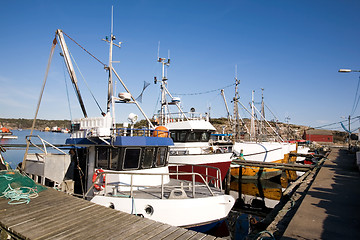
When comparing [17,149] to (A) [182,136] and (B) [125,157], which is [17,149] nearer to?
(B) [125,157]

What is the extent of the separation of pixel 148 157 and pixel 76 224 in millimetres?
4613

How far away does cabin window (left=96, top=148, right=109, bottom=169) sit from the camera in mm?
9578

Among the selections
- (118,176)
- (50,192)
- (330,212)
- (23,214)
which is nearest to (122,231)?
(23,214)

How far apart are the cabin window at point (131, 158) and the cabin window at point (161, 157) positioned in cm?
114

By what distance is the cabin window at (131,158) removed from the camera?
944 centimetres

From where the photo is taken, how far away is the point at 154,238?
5.16 m

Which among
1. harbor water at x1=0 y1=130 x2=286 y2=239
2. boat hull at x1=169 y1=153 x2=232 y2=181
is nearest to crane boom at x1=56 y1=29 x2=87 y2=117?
harbor water at x1=0 y1=130 x2=286 y2=239

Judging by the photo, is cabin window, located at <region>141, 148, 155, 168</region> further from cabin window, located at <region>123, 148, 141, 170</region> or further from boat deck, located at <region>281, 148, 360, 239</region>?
boat deck, located at <region>281, 148, 360, 239</region>

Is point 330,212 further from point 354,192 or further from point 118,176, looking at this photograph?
point 118,176

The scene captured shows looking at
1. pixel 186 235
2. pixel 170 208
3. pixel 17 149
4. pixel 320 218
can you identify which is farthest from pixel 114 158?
pixel 320 218

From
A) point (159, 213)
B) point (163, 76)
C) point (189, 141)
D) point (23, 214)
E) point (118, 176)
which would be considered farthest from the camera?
point (163, 76)

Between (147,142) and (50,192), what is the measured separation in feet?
13.5

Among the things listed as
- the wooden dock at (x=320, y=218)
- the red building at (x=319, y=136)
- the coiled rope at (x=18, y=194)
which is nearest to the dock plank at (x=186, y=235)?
the wooden dock at (x=320, y=218)

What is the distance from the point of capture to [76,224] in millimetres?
5785
